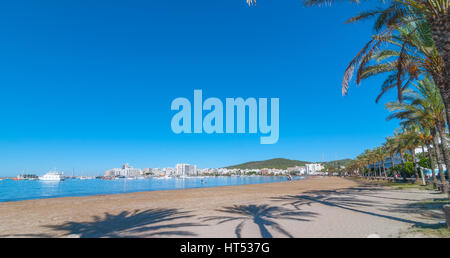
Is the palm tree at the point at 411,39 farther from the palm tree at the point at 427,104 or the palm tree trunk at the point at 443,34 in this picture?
the palm tree at the point at 427,104

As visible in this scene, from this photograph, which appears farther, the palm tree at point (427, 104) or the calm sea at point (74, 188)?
the calm sea at point (74, 188)

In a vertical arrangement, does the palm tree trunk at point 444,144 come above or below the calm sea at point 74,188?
above

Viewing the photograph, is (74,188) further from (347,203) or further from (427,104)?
(427,104)

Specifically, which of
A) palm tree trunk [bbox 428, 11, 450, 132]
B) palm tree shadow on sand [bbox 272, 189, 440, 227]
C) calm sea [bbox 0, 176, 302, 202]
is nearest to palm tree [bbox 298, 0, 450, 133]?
palm tree trunk [bbox 428, 11, 450, 132]

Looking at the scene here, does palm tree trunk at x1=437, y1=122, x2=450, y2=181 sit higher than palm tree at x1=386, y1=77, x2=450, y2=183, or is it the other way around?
palm tree at x1=386, y1=77, x2=450, y2=183

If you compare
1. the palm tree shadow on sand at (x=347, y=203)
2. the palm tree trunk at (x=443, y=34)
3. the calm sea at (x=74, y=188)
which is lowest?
the calm sea at (x=74, y=188)

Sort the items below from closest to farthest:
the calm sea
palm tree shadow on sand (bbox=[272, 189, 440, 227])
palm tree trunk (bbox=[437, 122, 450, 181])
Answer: palm tree shadow on sand (bbox=[272, 189, 440, 227])
palm tree trunk (bbox=[437, 122, 450, 181])
the calm sea

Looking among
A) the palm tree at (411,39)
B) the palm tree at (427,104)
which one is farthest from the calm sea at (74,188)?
the palm tree at (427,104)

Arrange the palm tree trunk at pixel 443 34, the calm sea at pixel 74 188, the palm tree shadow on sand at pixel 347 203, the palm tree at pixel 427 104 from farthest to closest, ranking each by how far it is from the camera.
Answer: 1. the calm sea at pixel 74 188
2. the palm tree at pixel 427 104
3. the palm tree shadow on sand at pixel 347 203
4. the palm tree trunk at pixel 443 34

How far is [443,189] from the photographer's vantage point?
1491cm

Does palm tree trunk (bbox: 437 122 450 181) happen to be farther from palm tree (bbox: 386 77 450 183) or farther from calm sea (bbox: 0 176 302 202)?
calm sea (bbox: 0 176 302 202)
